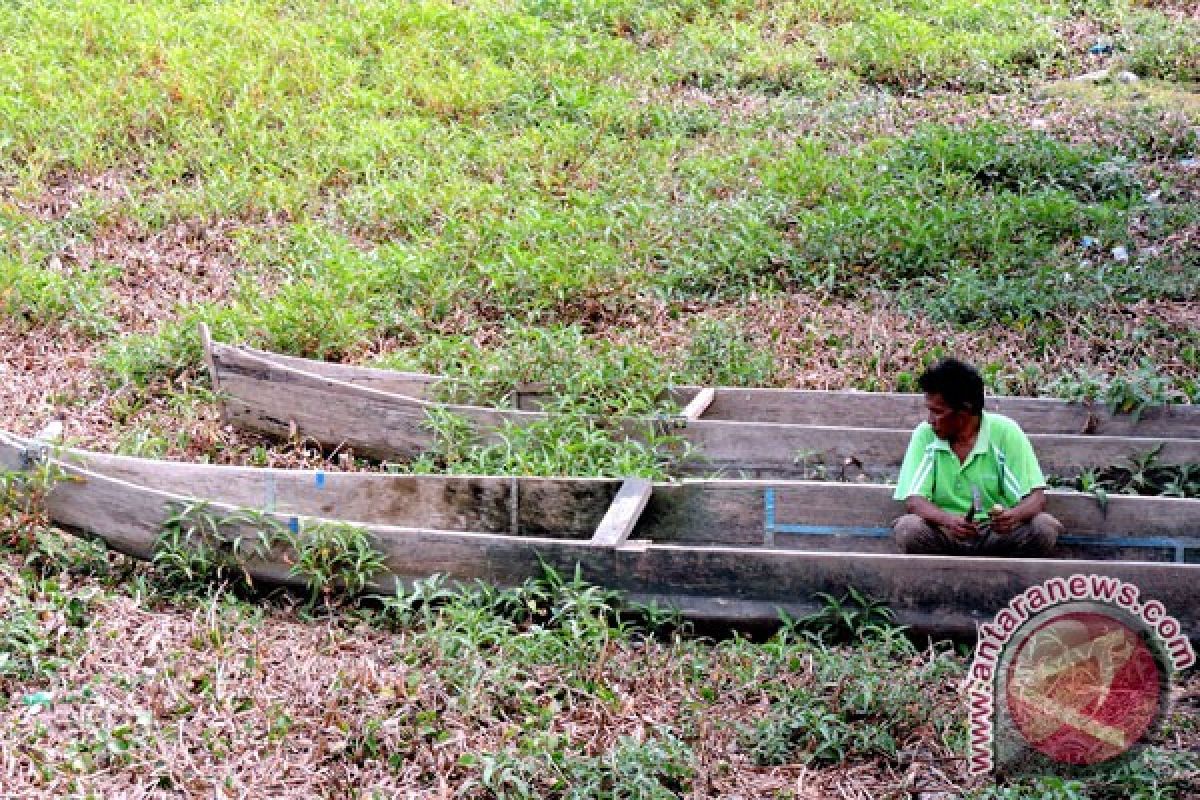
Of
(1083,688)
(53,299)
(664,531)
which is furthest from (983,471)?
(53,299)

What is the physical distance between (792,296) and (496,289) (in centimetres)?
152

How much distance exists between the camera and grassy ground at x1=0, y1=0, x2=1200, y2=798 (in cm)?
418

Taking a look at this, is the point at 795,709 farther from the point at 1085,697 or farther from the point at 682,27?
the point at 682,27

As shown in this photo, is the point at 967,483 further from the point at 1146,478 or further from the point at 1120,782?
the point at 1120,782

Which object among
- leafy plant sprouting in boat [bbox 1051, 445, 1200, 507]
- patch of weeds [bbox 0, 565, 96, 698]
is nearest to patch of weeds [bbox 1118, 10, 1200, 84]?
leafy plant sprouting in boat [bbox 1051, 445, 1200, 507]

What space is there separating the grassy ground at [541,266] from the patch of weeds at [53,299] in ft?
0.06

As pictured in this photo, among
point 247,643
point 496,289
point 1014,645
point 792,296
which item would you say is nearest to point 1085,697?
point 1014,645

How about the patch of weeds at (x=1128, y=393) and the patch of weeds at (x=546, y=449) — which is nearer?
the patch of weeds at (x=546, y=449)

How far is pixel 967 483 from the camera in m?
4.82

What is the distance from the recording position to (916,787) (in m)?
3.96

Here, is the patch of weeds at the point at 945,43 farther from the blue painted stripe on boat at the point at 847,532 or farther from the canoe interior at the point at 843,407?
the blue painted stripe on boat at the point at 847,532

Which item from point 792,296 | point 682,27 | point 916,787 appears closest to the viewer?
point 916,787

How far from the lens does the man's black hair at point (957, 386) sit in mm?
4695

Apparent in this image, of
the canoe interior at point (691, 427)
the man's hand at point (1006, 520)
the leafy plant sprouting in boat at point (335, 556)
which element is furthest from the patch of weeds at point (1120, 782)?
the leafy plant sprouting in boat at point (335, 556)
